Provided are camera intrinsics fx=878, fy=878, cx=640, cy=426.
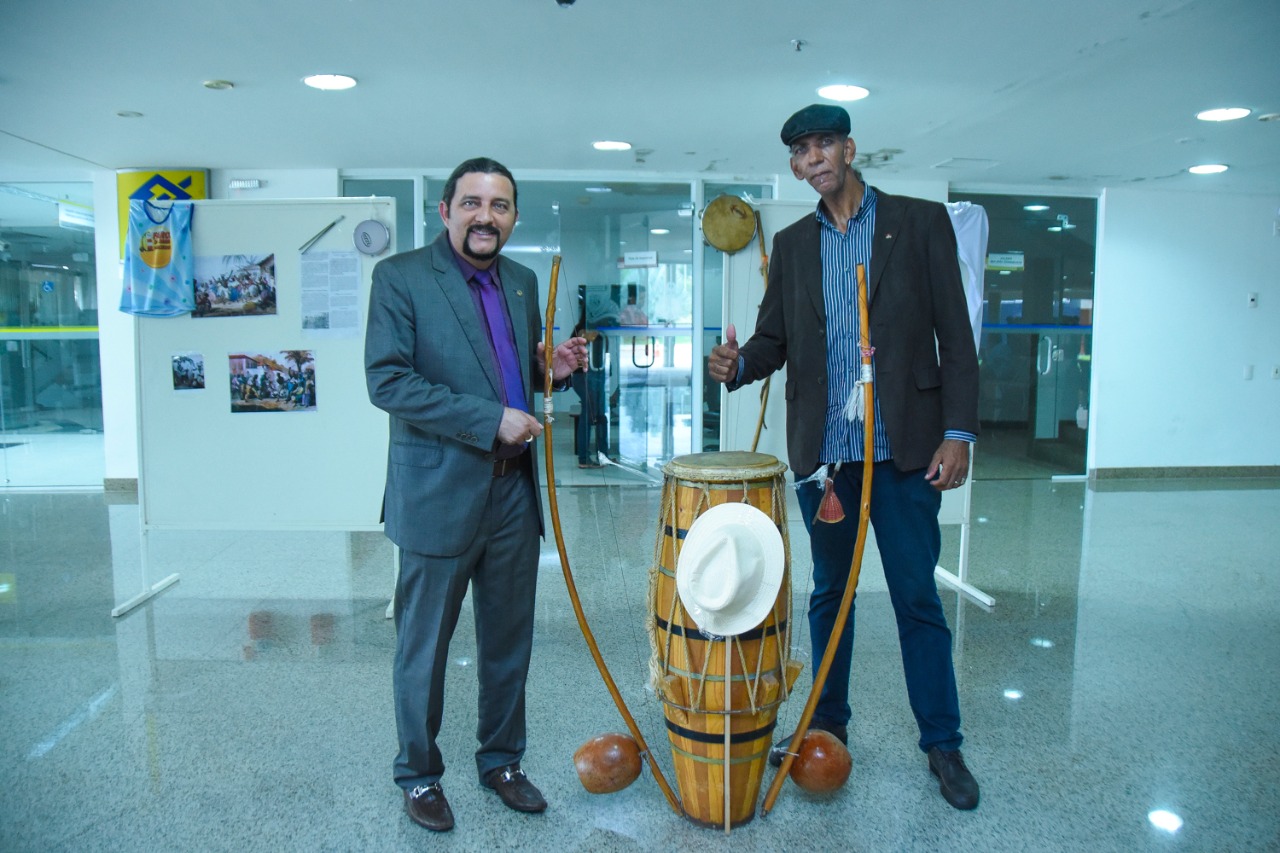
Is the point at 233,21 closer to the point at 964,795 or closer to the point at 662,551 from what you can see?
the point at 662,551

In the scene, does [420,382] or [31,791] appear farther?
[31,791]

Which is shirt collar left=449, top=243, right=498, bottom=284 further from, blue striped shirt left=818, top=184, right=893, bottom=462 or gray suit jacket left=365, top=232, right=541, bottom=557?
blue striped shirt left=818, top=184, right=893, bottom=462

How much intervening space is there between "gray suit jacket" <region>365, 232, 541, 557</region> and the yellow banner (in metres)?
4.98

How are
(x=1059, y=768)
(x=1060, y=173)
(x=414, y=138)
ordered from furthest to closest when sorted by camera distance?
(x=1060, y=173) → (x=414, y=138) → (x=1059, y=768)

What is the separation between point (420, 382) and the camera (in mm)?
1854

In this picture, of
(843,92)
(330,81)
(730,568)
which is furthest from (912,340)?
(330,81)

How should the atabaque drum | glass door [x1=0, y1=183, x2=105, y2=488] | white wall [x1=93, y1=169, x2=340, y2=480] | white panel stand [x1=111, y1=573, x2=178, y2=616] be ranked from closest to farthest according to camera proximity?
1. the atabaque drum
2. white panel stand [x1=111, y1=573, x2=178, y2=616]
3. white wall [x1=93, y1=169, x2=340, y2=480]
4. glass door [x1=0, y1=183, x2=105, y2=488]

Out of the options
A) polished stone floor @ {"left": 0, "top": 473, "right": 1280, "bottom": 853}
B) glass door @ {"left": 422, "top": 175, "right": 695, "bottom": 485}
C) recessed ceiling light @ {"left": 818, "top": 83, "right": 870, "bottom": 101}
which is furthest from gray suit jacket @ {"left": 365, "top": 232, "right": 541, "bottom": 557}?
glass door @ {"left": 422, "top": 175, "right": 695, "bottom": 485}

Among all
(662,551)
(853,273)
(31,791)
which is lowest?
(31,791)

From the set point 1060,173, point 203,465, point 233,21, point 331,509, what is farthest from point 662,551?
point 1060,173

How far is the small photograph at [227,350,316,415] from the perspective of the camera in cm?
351

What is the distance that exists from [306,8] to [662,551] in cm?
255

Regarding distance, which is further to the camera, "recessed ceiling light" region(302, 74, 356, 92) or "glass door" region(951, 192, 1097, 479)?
"glass door" region(951, 192, 1097, 479)

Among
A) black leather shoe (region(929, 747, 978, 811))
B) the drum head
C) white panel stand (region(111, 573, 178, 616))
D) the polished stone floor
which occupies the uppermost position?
the drum head
